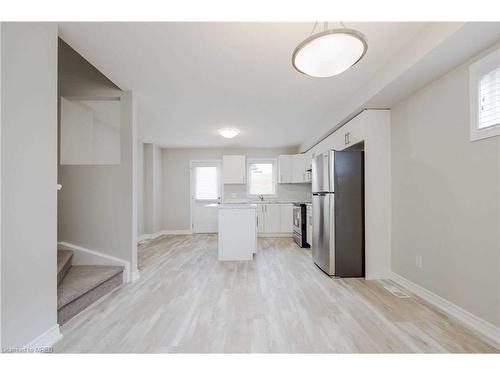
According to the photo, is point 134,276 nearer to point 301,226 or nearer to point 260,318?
point 260,318

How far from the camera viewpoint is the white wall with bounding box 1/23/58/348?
1364 mm

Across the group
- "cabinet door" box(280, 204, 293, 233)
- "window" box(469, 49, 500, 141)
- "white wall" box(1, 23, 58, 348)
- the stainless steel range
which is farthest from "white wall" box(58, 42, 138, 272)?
"cabinet door" box(280, 204, 293, 233)

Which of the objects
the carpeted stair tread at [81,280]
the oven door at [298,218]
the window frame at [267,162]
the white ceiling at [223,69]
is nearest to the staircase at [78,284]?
the carpeted stair tread at [81,280]

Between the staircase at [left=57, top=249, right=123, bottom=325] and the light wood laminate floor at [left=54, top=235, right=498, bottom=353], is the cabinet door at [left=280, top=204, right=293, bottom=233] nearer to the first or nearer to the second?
the light wood laminate floor at [left=54, top=235, right=498, bottom=353]

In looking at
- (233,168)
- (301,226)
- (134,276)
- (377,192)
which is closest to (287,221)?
(301,226)

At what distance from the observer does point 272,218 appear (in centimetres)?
624

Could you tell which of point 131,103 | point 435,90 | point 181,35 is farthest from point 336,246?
point 131,103

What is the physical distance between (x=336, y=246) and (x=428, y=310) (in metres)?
1.14

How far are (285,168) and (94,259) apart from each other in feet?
15.6

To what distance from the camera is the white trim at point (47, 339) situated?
1.53m

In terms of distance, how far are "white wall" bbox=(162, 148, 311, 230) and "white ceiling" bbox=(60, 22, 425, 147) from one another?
2324mm

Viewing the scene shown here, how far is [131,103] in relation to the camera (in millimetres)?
2992

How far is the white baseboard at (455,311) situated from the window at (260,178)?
14.1 ft
